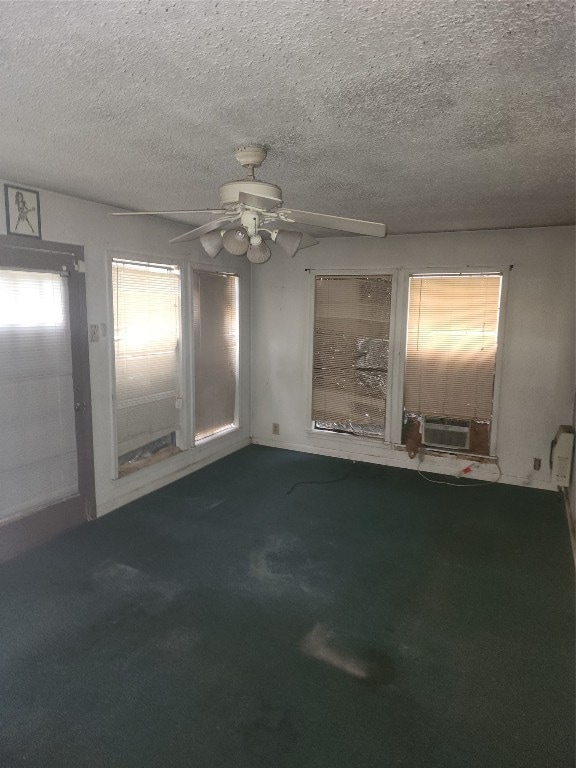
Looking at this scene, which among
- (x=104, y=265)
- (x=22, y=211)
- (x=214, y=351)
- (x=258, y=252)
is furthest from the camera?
(x=214, y=351)

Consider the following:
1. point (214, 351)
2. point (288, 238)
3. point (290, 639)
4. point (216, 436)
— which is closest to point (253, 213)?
point (288, 238)

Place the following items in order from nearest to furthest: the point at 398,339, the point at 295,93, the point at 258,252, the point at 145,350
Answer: the point at 295,93 → the point at 258,252 → the point at 145,350 → the point at 398,339

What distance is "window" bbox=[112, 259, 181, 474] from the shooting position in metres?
4.22

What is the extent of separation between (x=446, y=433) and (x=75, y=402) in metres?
3.59

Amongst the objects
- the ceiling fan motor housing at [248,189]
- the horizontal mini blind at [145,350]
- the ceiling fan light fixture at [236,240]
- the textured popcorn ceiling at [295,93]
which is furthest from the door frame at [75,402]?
the ceiling fan motor housing at [248,189]

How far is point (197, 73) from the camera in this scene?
5.49ft

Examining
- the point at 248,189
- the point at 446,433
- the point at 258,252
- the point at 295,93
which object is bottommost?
the point at 446,433

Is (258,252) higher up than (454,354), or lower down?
higher up

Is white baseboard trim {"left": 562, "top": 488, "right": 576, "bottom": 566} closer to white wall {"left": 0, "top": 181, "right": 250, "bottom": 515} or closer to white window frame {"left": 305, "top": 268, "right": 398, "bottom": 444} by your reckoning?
white window frame {"left": 305, "top": 268, "right": 398, "bottom": 444}

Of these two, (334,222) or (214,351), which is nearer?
(334,222)

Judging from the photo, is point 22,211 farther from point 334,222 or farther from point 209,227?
point 334,222

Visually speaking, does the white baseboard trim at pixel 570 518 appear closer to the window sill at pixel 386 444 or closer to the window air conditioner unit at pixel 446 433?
the window sill at pixel 386 444

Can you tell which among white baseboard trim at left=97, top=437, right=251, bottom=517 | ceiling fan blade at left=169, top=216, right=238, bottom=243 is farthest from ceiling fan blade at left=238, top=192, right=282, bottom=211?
white baseboard trim at left=97, top=437, right=251, bottom=517

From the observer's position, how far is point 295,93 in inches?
71.9
